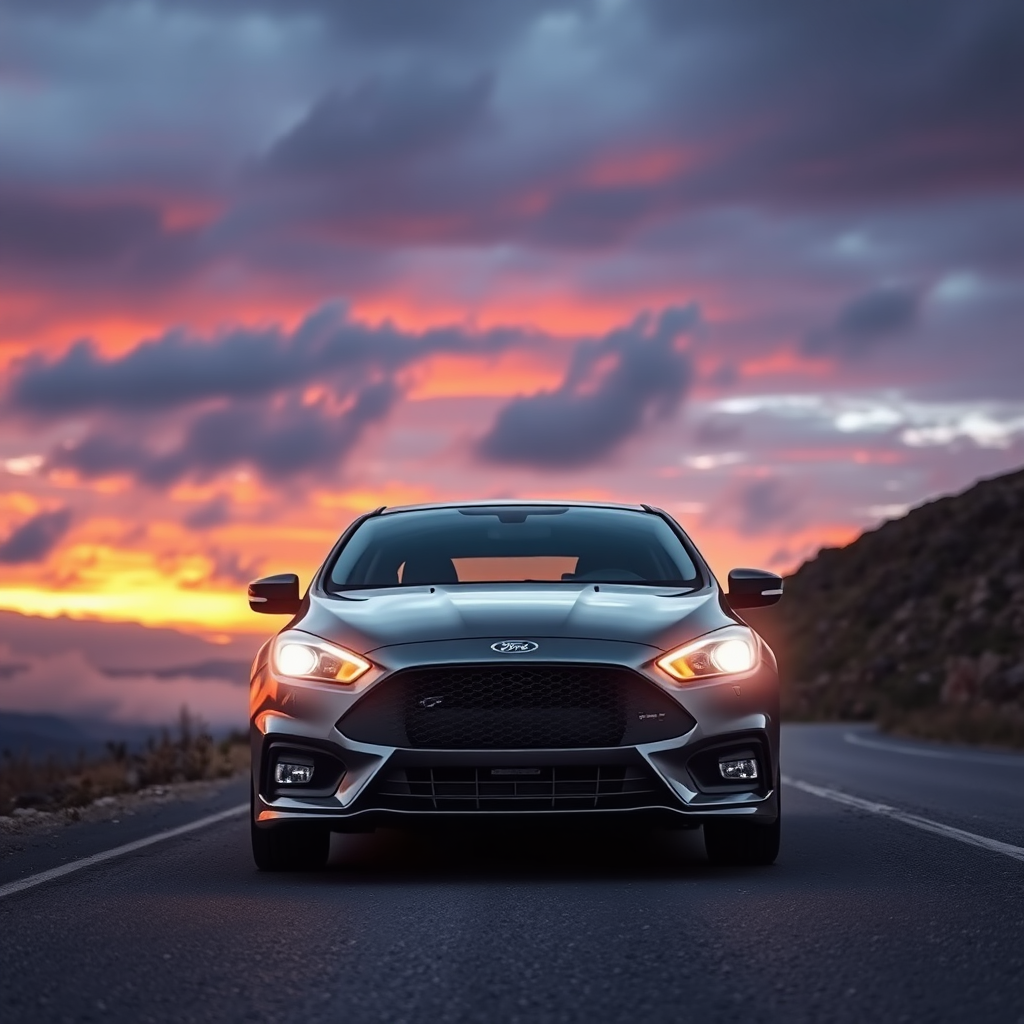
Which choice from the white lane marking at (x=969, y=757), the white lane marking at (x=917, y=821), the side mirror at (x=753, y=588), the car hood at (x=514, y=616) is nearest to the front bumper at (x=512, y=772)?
the car hood at (x=514, y=616)

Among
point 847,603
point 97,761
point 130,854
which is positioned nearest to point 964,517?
point 847,603

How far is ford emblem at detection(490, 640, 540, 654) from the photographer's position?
744cm

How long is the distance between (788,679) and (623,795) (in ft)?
237

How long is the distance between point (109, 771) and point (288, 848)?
888 centimetres

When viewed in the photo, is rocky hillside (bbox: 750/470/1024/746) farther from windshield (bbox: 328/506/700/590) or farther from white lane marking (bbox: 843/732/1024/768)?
windshield (bbox: 328/506/700/590)

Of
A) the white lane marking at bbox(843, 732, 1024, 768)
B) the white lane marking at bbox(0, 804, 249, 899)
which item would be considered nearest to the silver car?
the white lane marking at bbox(0, 804, 249, 899)

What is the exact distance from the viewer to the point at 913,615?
72125 millimetres

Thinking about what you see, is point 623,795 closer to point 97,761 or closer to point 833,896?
point 833,896

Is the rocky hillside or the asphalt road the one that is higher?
the rocky hillside

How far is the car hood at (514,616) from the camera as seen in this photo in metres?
7.59

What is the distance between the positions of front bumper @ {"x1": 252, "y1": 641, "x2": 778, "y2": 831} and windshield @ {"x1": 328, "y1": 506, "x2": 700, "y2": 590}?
1425 mm

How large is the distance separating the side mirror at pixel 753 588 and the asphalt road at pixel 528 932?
4.14 feet

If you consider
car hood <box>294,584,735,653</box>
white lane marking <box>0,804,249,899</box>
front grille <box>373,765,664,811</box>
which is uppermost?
car hood <box>294,584,735,653</box>

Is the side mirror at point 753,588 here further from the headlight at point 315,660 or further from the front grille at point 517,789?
the headlight at point 315,660
